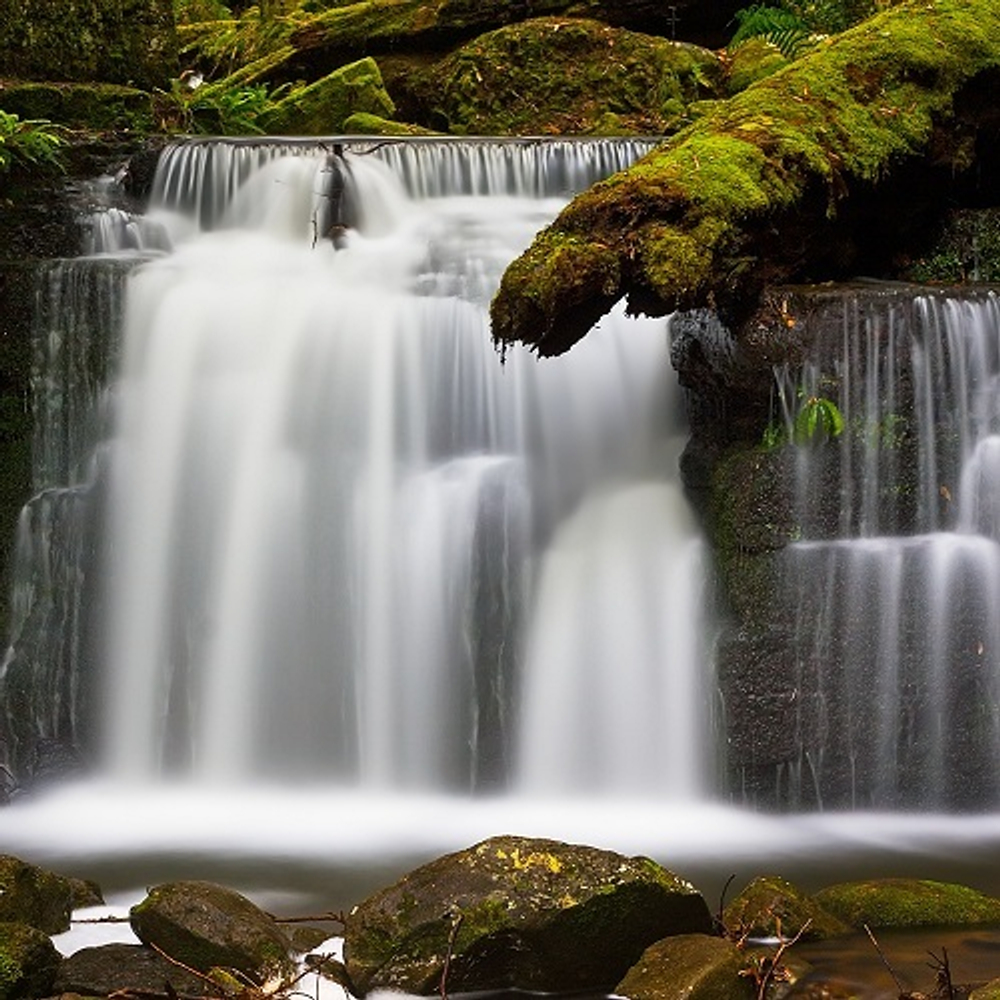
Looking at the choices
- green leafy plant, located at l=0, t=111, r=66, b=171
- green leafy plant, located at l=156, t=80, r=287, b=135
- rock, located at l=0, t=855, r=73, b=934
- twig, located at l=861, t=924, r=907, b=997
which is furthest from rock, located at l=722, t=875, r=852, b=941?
green leafy plant, located at l=156, t=80, r=287, b=135

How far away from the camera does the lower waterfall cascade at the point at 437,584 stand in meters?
6.59

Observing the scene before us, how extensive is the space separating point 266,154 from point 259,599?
3413 mm

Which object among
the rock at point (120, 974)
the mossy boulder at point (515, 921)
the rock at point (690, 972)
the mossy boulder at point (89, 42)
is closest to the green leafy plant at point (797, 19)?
the mossy boulder at point (89, 42)

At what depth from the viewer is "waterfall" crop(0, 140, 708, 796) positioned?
700 cm

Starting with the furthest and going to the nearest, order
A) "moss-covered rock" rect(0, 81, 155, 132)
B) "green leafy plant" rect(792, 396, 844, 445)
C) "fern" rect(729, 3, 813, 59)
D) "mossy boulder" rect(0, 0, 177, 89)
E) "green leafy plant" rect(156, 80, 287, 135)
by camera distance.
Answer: "fern" rect(729, 3, 813, 59) → "green leafy plant" rect(156, 80, 287, 135) → "mossy boulder" rect(0, 0, 177, 89) → "moss-covered rock" rect(0, 81, 155, 132) → "green leafy plant" rect(792, 396, 844, 445)

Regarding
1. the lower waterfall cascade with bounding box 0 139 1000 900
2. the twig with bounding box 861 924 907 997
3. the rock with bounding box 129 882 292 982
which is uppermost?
the lower waterfall cascade with bounding box 0 139 1000 900

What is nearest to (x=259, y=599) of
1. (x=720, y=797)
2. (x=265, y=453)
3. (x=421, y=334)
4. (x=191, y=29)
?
(x=265, y=453)

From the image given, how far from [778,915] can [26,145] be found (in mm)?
6453

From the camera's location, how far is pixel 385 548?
7.36 metres

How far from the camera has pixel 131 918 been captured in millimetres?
4520

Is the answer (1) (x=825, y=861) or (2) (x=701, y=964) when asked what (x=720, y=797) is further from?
(2) (x=701, y=964)

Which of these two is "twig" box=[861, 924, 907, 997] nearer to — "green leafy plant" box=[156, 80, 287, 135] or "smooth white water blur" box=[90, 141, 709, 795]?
"smooth white water blur" box=[90, 141, 709, 795]

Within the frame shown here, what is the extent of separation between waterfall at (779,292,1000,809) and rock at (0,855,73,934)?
338 cm

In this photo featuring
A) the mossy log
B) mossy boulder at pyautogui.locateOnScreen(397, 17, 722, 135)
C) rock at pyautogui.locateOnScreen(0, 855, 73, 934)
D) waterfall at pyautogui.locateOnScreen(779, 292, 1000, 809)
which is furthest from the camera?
mossy boulder at pyautogui.locateOnScreen(397, 17, 722, 135)
